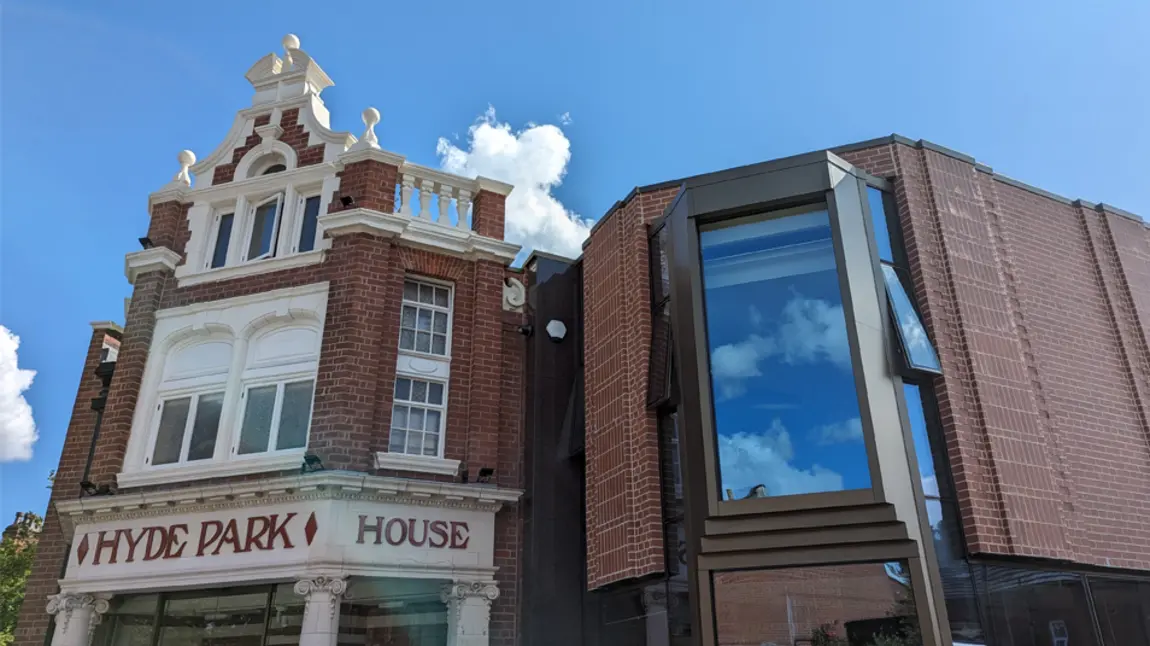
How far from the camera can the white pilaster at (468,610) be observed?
38.0 feet

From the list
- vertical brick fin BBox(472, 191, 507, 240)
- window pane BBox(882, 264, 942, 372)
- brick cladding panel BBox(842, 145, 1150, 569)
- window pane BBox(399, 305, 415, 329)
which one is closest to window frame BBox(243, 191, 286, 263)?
window pane BBox(399, 305, 415, 329)

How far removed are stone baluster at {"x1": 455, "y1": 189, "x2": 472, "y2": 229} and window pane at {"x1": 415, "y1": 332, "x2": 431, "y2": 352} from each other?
2186 millimetres

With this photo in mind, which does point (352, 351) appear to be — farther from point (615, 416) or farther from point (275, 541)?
point (615, 416)

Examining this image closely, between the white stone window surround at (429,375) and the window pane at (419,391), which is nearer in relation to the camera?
the white stone window surround at (429,375)

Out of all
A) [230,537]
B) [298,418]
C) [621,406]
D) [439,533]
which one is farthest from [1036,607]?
[230,537]

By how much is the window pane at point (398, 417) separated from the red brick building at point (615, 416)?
1.4 inches

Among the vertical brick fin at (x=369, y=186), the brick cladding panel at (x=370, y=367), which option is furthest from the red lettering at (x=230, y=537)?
the vertical brick fin at (x=369, y=186)

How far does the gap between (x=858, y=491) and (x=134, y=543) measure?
1037cm

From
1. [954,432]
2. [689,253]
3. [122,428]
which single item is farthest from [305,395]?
[954,432]

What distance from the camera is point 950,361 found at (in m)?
10.0

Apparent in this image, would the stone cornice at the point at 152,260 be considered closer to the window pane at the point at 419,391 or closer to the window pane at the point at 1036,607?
the window pane at the point at 419,391

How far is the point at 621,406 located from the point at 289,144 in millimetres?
8521

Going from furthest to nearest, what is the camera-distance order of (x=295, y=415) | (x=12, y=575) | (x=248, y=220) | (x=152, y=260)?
(x=12, y=575) → (x=248, y=220) → (x=152, y=260) → (x=295, y=415)

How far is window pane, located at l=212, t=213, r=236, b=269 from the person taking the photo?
577 inches
